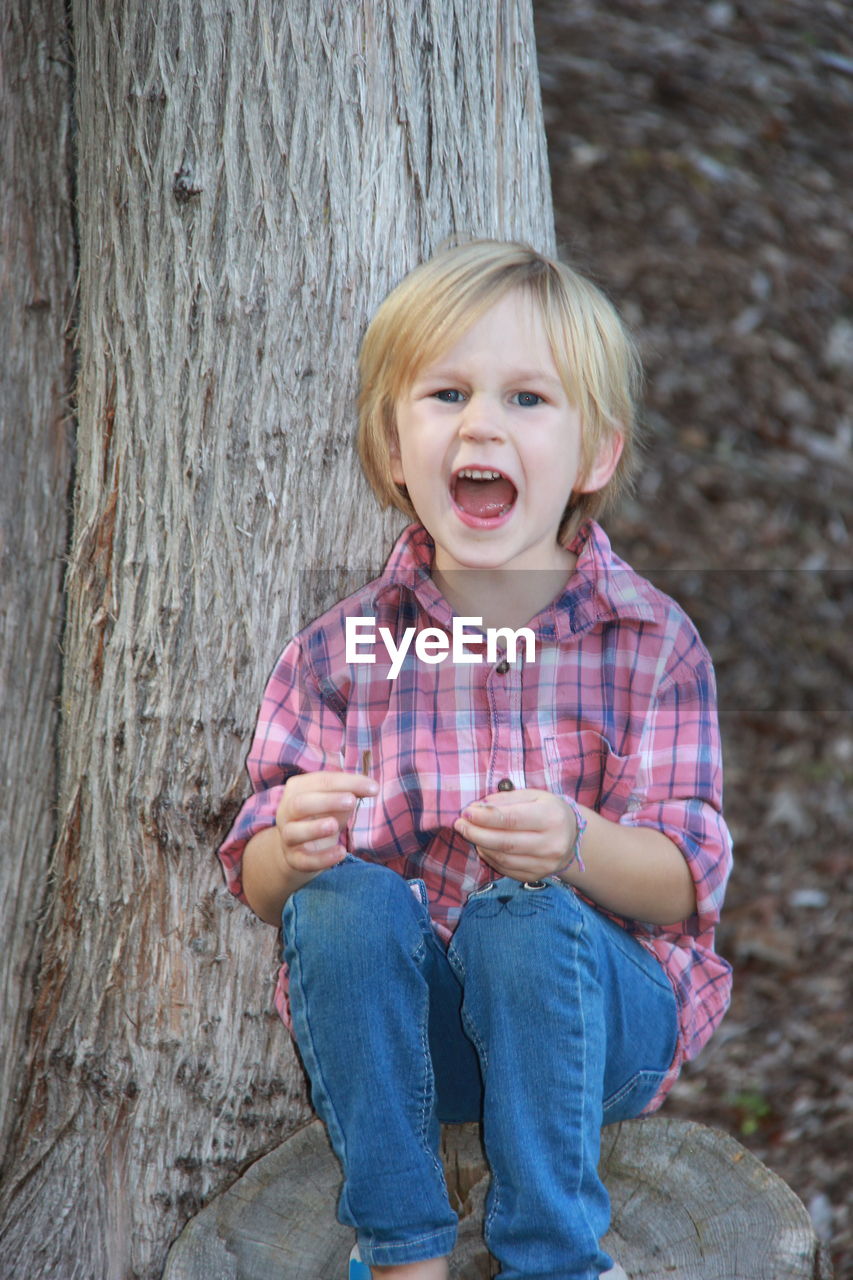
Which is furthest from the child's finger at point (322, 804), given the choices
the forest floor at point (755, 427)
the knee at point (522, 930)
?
the forest floor at point (755, 427)

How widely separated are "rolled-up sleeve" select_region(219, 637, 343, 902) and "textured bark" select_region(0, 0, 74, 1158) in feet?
1.55

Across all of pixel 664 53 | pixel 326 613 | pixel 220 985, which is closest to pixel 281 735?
pixel 326 613

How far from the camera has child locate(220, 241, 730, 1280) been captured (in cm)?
172

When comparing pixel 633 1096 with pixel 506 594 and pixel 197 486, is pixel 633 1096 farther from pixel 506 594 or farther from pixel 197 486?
pixel 197 486

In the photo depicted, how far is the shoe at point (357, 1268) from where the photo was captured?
179 centimetres

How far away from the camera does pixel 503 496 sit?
196cm

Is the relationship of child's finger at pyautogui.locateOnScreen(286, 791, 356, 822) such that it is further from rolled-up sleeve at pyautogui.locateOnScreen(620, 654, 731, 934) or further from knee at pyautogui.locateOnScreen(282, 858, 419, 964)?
rolled-up sleeve at pyautogui.locateOnScreen(620, 654, 731, 934)

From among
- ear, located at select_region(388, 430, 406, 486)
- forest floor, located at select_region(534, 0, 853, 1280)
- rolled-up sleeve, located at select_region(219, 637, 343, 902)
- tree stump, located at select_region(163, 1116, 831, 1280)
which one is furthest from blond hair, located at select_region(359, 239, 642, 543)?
forest floor, located at select_region(534, 0, 853, 1280)

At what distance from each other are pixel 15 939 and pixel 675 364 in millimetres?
3386

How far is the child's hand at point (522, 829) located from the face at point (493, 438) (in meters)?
0.40

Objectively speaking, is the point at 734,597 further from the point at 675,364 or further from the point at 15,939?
the point at 15,939

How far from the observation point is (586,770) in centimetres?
201

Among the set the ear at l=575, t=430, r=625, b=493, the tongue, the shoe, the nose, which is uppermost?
the nose

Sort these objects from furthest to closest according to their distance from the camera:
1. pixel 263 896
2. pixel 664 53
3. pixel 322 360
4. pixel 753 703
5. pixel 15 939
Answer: pixel 664 53, pixel 753 703, pixel 15 939, pixel 322 360, pixel 263 896
